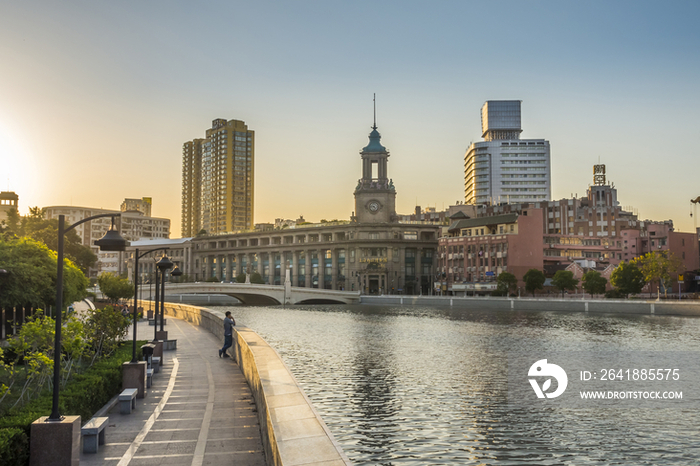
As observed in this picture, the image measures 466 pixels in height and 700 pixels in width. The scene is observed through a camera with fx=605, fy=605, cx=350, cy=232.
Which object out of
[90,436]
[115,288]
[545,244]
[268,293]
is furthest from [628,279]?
[90,436]

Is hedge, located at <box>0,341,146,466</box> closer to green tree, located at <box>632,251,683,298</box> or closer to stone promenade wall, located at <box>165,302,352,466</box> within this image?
stone promenade wall, located at <box>165,302,352,466</box>

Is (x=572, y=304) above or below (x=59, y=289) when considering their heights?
below

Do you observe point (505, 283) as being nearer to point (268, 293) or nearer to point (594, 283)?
point (594, 283)

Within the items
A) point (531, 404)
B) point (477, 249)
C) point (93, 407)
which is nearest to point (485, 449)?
point (531, 404)

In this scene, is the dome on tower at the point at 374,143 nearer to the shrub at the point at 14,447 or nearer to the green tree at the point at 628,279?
the green tree at the point at 628,279

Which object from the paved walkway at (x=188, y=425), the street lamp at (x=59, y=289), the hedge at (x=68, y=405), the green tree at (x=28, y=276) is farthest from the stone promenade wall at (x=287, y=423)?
the green tree at (x=28, y=276)

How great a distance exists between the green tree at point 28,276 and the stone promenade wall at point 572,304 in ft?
252

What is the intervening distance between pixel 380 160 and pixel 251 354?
15659cm

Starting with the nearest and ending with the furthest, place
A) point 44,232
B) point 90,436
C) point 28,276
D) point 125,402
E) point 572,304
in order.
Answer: point 90,436 → point 125,402 → point 28,276 → point 44,232 → point 572,304

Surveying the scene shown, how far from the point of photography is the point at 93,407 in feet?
54.3

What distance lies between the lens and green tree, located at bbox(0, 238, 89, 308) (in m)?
29.3

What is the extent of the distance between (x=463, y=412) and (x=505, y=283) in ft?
309

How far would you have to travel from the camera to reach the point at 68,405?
14.5m

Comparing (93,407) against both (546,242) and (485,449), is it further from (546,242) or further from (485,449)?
(546,242)
